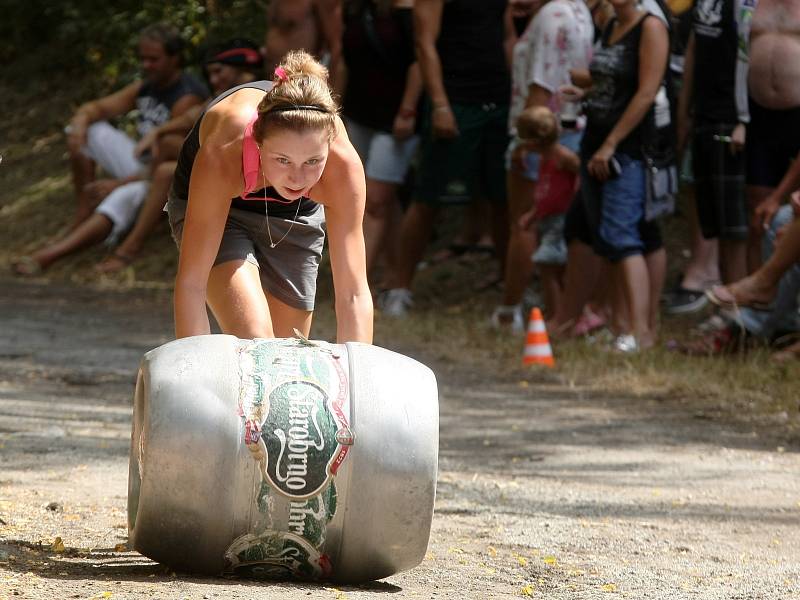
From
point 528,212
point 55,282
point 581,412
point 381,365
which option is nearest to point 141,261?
point 55,282

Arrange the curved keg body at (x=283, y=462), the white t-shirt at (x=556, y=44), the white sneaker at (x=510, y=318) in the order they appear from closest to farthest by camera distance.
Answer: the curved keg body at (x=283, y=462) < the white t-shirt at (x=556, y=44) < the white sneaker at (x=510, y=318)

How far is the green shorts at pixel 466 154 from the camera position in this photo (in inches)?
376

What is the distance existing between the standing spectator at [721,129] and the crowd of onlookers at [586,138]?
0.4 inches

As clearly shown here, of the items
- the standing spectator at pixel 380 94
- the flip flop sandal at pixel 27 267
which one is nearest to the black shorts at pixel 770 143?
the standing spectator at pixel 380 94

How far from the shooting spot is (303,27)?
1043cm

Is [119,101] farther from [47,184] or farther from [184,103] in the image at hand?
[47,184]

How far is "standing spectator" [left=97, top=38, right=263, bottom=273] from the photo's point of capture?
11180 millimetres

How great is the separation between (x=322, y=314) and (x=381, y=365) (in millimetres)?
6314

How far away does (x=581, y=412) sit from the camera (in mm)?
7148

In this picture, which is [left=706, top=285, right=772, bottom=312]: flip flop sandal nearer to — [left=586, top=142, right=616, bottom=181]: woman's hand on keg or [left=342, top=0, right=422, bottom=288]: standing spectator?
[left=586, top=142, right=616, bottom=181]: woman's hand on keg

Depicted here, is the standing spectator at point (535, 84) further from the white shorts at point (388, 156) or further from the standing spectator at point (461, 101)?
the white shorts at point (388, 156)

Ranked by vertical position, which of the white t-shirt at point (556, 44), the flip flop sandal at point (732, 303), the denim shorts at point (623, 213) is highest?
the white t-shirt at point (556, 44)

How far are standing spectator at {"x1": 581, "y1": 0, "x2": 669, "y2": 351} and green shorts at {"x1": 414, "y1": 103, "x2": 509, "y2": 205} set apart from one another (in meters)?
1.42

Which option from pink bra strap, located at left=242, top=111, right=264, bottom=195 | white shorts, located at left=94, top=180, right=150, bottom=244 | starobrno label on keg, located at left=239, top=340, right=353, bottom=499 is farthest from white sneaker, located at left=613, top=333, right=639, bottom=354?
white shorts, located at left=94, top=180, right=150, bottom=244
